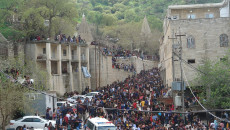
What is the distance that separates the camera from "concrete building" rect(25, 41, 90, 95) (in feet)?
142

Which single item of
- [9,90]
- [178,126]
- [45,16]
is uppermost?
[45,16]

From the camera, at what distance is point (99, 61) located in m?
50.3

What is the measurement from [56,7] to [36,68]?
44.9ft

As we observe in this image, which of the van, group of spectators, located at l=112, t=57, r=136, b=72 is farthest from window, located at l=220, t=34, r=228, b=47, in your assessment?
group of spectators, located at l=112, t=57, r=136, b=72

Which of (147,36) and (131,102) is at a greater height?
(147,36)

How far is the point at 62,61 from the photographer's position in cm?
4869

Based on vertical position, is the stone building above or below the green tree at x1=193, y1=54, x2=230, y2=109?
above

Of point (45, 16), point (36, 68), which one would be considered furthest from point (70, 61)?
point (36, 68)

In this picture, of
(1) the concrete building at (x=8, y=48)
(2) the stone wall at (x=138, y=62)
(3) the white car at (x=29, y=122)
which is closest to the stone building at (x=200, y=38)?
(3) the white car at (x=29, y=122)

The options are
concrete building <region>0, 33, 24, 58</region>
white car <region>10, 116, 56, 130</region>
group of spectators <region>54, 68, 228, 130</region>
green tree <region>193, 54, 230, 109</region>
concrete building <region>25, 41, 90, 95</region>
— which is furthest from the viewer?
concrete building <region>25, 41, 90, 95</region>

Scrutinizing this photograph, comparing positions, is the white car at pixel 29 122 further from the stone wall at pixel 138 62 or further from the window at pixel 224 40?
the stone wall at pixel 138 62

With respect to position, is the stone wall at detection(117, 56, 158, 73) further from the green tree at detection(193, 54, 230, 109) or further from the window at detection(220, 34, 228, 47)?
the green tree at detection(193, 54, 230, 109)

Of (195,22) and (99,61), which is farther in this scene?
(99,61)

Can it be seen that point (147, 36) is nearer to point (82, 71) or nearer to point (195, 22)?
point (82, 71)
